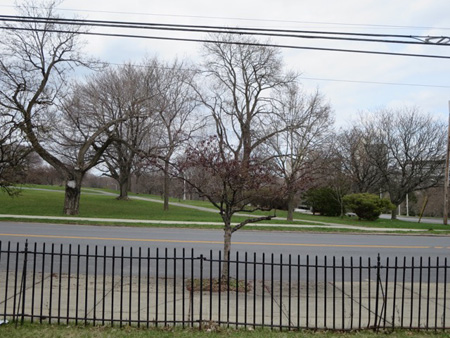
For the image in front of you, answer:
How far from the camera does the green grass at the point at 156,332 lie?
202 inches

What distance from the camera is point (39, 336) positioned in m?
5.01

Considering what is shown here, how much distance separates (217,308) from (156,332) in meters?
1.55

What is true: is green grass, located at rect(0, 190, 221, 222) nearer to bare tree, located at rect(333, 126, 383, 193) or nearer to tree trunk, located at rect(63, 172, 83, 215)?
tree trunk, located at rect(63, 172, 83, 215)

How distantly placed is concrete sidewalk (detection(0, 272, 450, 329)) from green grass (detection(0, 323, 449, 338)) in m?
0.14

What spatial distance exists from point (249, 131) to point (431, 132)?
19360 millimetres

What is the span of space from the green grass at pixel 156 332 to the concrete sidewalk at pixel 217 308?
14cm

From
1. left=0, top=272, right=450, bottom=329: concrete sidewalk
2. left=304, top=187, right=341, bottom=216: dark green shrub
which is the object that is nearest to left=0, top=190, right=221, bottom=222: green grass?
left=304, top=187, right=341, bottom=216: dark green shrub

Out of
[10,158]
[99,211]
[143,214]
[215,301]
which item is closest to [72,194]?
[99,211]

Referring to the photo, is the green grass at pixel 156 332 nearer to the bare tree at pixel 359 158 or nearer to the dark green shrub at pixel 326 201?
the dark green shrub at pixel 326 201

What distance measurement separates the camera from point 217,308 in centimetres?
664

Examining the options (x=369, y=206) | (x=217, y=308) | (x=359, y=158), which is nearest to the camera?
(x=217, y=308)

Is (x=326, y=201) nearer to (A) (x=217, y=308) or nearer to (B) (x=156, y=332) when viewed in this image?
(A) (x=217, y=308)

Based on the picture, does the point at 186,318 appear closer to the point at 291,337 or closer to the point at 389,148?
the point at 291,337

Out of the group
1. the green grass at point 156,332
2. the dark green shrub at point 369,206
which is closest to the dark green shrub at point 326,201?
the dark green shrub at point 369,206
